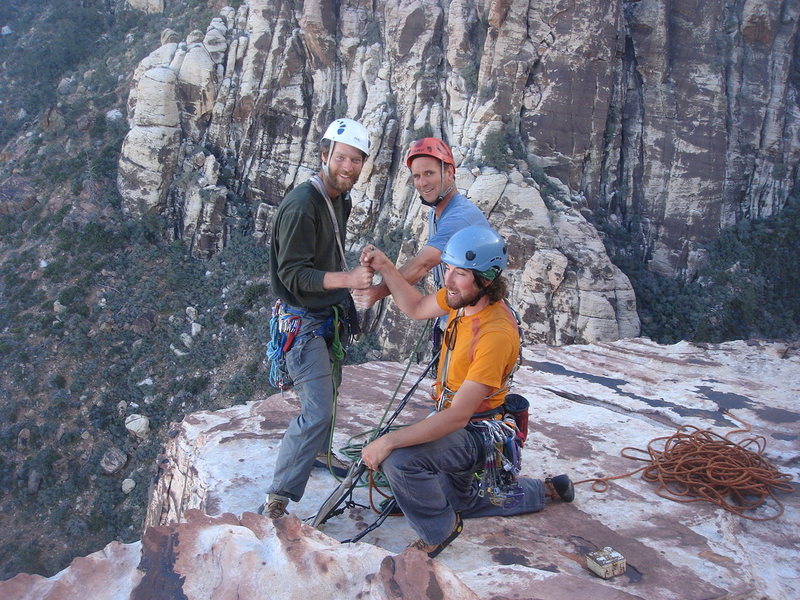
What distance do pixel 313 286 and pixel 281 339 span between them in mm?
450

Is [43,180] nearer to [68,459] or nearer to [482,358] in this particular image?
[68,459]

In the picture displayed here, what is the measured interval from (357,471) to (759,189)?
1909 centimetres

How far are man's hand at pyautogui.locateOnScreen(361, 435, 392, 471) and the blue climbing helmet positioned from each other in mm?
866

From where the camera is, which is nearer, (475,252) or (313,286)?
(475,252)

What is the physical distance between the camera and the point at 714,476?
3.62 m

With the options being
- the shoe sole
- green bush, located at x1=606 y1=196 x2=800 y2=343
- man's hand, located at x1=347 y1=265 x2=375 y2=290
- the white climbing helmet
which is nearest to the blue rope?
man's hand, located at x1=347 y1=265 x2=375 y2=290

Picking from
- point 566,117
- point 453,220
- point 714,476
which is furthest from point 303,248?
point 566,117

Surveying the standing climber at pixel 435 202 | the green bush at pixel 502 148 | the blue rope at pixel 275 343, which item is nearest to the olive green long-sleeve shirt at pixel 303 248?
the blue rope at pixel 275 343

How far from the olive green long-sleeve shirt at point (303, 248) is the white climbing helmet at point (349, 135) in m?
0.30

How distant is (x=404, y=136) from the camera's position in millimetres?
19359

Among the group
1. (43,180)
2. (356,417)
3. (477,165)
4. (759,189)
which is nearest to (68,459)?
(43,180)

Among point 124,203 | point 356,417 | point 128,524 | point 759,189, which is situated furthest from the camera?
point 124,203

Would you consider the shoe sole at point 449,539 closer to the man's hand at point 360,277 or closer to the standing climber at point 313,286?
the standing climber at point 313,286

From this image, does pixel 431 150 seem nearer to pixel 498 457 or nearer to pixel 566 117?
pixel 498 457
